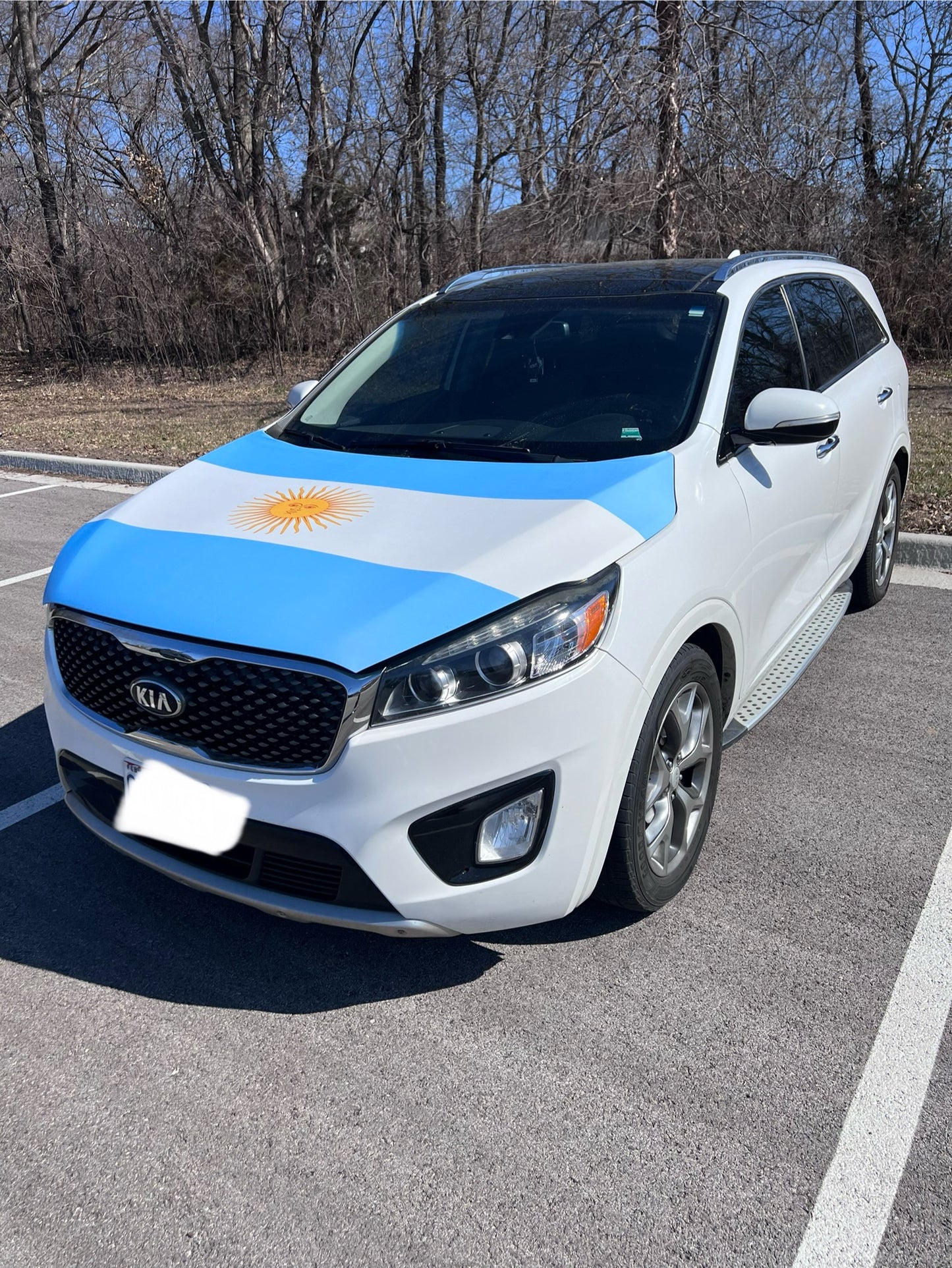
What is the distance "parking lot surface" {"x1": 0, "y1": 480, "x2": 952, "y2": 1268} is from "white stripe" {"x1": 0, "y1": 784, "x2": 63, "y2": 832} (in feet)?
0.29

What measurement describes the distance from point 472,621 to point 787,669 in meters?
1.94

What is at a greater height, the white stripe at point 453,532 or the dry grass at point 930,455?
the white stripe at point 453,532

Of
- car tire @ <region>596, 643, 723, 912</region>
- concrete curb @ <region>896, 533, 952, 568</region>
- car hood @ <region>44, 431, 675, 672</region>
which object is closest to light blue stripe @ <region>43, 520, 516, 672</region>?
car hood @ <region>44, 431, 675, 672</region>

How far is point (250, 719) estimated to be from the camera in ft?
8.05

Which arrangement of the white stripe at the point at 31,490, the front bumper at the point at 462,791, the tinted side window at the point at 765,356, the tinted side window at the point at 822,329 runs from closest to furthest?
the front bumper at the point at 462,791 → the tinted side window at the point at 765,356 → the tinted side window at the point at 822,329 → the white stripe at the point at 31,490

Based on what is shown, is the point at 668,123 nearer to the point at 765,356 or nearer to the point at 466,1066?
the point at 765,356

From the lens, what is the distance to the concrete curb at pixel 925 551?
6.22m

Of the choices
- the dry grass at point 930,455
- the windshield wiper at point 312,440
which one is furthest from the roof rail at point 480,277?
the dry grass at point 930,455

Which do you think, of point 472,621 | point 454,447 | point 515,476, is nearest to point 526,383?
point 454,447

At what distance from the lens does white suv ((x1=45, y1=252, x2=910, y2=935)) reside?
2381 mm

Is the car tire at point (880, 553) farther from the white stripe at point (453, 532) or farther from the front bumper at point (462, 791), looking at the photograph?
the front bumper at point (462, 791)

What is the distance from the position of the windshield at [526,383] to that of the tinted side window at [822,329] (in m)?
0.73

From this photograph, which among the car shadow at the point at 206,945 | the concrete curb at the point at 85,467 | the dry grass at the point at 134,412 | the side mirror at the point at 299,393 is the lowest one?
the car shadow at the point at 206,945

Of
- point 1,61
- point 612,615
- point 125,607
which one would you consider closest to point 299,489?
point 125,607
